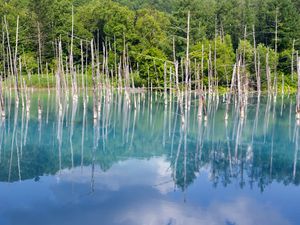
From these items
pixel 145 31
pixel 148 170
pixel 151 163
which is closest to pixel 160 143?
pixel 151 163

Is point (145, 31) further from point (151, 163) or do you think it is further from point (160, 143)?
point (151, 163)

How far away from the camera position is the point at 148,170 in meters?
16.6

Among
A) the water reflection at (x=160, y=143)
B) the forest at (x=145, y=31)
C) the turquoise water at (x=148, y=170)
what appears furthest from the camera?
the forest at (x=145, y=31)

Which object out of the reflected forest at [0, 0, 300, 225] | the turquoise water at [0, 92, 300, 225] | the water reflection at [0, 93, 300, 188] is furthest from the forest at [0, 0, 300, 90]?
the turquoise water at [0, 92, 300, 225]

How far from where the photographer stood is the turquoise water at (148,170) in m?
11.7

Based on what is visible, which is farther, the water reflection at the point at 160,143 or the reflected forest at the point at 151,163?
the water reflection at the point at 160,143

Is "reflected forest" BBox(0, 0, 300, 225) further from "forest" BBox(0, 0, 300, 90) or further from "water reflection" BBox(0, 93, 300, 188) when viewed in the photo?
"forest" BBox(0, 0, 300, 90)

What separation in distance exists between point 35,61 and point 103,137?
4145cm

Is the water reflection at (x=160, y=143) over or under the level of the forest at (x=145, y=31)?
under

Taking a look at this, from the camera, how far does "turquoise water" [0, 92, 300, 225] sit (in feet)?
38.4

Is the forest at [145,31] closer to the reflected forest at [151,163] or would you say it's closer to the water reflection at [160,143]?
the reflected forest at [151,163]

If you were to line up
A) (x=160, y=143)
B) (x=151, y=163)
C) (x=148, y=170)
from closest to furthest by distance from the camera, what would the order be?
(x=148, y=170) → (x=151, y=163) → (x=160, y=143)

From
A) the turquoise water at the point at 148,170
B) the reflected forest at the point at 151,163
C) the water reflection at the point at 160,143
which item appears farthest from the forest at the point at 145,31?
the turquoise water at the point at 148,170

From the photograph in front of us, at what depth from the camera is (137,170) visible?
16.5 metres
